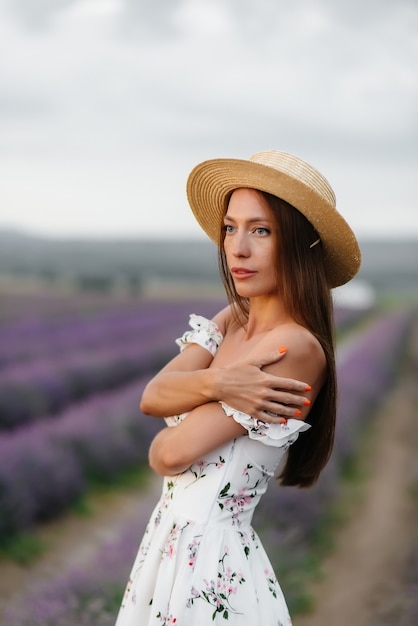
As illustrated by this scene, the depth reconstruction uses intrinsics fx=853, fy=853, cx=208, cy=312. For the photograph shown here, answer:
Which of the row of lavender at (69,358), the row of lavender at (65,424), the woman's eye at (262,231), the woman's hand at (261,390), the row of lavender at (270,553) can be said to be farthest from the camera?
the row of lavender at (69,358)

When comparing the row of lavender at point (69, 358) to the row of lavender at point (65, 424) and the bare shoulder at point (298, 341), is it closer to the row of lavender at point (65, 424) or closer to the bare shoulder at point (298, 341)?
the row of lavender at point (65, 424)

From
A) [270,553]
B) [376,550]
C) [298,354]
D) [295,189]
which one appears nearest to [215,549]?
[298,354]

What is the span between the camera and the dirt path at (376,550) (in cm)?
435

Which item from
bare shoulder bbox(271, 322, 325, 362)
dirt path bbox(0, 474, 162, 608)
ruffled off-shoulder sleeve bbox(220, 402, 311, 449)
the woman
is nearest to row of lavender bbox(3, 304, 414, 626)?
dirt path bbox(0, 474, 162, 608)

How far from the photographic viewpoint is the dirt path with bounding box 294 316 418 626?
14.3ft

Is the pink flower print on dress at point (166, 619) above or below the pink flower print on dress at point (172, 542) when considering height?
below

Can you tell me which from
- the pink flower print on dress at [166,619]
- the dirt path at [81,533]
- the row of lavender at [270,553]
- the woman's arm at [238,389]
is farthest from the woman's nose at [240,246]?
the dirt path at [81,533]

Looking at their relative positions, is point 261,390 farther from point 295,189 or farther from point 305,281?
point 295,189

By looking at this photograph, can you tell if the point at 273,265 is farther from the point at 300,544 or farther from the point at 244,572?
the point at 300,544

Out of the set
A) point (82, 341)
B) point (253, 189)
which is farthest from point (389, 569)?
point (82, 341)

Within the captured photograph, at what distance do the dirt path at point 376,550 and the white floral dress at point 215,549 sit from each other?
2.38 m

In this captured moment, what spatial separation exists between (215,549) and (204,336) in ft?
1.88

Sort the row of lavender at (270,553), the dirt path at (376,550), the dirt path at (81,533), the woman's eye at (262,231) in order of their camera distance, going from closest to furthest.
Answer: the woman's eye at (262,231) < the row of lavender at (270,553) < the dirt path at (376,550) < the dirt path at (81,533)

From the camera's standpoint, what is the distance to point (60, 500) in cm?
562
